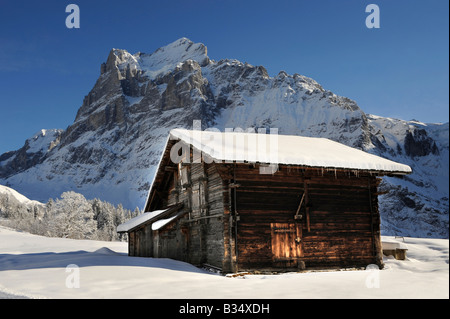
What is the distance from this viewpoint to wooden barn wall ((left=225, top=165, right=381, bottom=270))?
1570cm

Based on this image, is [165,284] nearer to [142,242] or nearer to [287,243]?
[287,243]

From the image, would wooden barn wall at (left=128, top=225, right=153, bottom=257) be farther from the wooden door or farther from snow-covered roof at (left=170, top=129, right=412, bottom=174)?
the wooden door

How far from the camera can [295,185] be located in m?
16.7

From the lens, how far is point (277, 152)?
16234 mm

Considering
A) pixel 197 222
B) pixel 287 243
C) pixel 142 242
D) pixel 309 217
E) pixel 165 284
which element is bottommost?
pixel 165 284

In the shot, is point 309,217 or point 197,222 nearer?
point 309,217

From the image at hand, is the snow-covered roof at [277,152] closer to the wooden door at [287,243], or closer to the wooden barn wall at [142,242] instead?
the wooden door at [287,243]

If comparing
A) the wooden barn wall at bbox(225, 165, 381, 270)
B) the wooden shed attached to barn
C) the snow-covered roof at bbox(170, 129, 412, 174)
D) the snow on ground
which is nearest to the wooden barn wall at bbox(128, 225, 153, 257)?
the wooden shed attached to barn

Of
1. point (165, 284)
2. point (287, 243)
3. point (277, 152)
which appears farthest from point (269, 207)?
point (165, 284)

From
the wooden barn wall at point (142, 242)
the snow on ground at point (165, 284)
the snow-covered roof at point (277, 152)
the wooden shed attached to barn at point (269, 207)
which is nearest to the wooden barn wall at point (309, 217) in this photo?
→ the wooden shed attached to barn at point (269, 207)

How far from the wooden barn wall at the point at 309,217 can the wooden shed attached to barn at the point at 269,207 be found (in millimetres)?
37

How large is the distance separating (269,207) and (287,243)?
152cm
